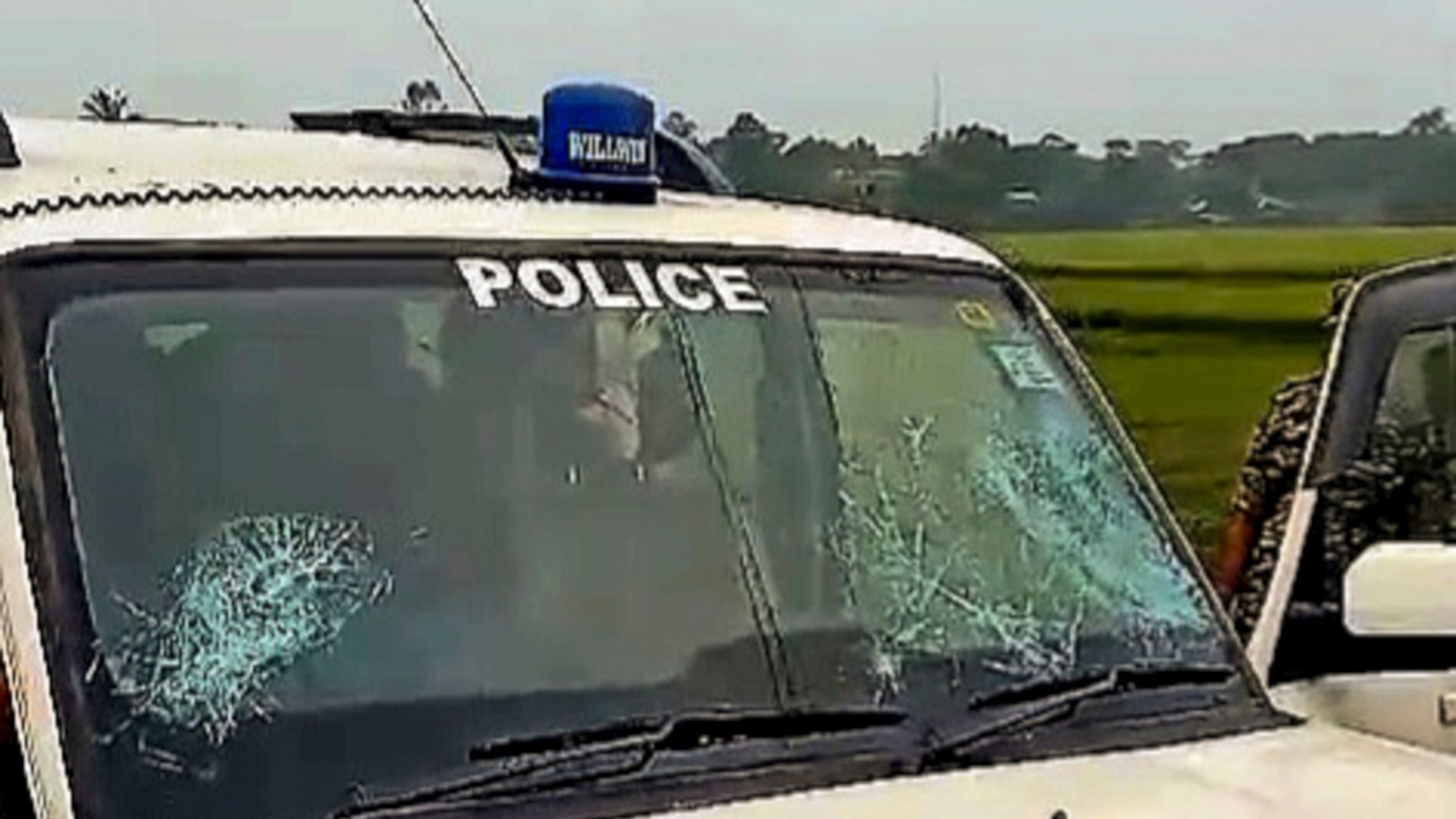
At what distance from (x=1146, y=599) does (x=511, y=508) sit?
0.87m

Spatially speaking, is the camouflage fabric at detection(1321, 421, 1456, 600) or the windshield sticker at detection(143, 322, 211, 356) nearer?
the windshield sticker at detection(143, 322, 211, 356)

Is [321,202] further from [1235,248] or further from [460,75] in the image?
[1235,248]

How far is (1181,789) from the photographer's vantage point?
3834 millimetres

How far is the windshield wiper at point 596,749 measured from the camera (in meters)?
3.52

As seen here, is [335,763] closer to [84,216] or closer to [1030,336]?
[84,216]

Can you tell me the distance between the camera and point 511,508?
12.7 feet

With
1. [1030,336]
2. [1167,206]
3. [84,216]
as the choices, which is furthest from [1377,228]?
[84,216]

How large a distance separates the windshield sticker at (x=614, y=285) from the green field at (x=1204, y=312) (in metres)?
3.30

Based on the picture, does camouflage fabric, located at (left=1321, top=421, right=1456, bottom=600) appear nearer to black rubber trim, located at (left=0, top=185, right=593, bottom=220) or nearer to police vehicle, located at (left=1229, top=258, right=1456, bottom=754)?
police vehicle, located at (left=1229, top=258, right=1456, bottom=754)

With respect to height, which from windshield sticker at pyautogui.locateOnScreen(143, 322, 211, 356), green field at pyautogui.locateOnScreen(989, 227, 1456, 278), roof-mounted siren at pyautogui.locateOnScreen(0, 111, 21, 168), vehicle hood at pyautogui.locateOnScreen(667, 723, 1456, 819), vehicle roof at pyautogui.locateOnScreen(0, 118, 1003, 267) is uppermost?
roof-mounted siren at pyautogui.locateOnScreen(0, 111, 21, 168)

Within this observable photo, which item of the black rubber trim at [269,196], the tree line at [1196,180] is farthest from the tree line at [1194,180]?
the black rubber trim at [269,196]

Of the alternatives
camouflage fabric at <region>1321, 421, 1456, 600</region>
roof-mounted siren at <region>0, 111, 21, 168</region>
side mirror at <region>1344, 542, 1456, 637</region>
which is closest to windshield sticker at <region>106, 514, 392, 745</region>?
roof-mounted siren at <region>0, 111, 21, 168</region>

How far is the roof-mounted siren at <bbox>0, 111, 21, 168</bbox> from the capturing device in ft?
13.3

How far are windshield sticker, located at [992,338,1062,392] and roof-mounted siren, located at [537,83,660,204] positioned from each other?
0.49 meters
